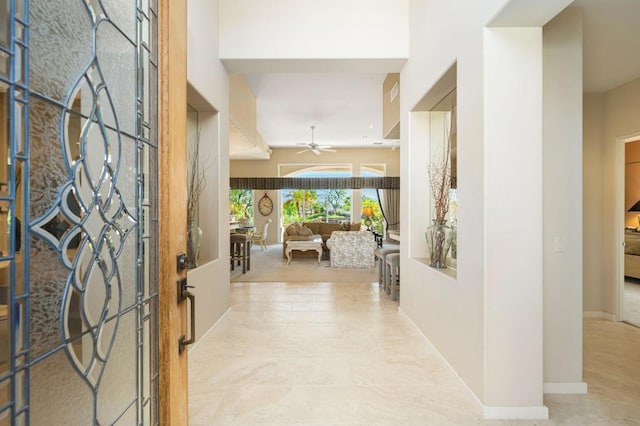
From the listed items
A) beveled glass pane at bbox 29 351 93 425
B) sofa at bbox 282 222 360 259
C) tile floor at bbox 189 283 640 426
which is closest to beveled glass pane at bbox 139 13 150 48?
beveled glass pane at bbox 29 351 93 425

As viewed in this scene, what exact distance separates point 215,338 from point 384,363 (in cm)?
176

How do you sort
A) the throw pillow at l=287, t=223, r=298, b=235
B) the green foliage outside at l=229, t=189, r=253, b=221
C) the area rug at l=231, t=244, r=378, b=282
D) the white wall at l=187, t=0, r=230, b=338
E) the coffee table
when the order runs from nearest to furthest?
the white wall at l=187, t=0, r=230, b=338 < the area rug at l=231, t=244, r=378, b=282 < the coffee table < the throw pillow at l=287, t=223, r=298, b=235 < the green foliage outside at l=229, t=189, r=253, b=221

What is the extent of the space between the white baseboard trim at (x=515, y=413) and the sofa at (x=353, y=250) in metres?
5.84

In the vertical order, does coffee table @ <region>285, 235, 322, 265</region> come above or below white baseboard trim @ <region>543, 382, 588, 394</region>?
above

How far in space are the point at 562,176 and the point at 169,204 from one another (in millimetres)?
2790

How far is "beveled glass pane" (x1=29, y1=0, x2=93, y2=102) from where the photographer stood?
3.03 ft

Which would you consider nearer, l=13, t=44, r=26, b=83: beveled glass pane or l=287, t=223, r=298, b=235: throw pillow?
l=13, t=44, r=26, b=83: beveled glass pane

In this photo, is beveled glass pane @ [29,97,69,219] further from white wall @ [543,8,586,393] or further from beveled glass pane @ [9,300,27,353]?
white wall @ [543,8,586,393]

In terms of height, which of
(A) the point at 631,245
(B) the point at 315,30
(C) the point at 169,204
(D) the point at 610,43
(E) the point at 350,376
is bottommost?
(E) the point at 350,376

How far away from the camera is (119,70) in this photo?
1.27 m

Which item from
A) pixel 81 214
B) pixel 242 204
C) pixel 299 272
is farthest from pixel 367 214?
pixel 81 214

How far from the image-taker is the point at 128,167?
1.33 m

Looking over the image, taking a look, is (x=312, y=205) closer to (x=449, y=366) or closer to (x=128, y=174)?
(x=449, y=366)

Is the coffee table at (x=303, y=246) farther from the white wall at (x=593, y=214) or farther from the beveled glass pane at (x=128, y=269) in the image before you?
the beveled glass pane at (x=128, y=269)
